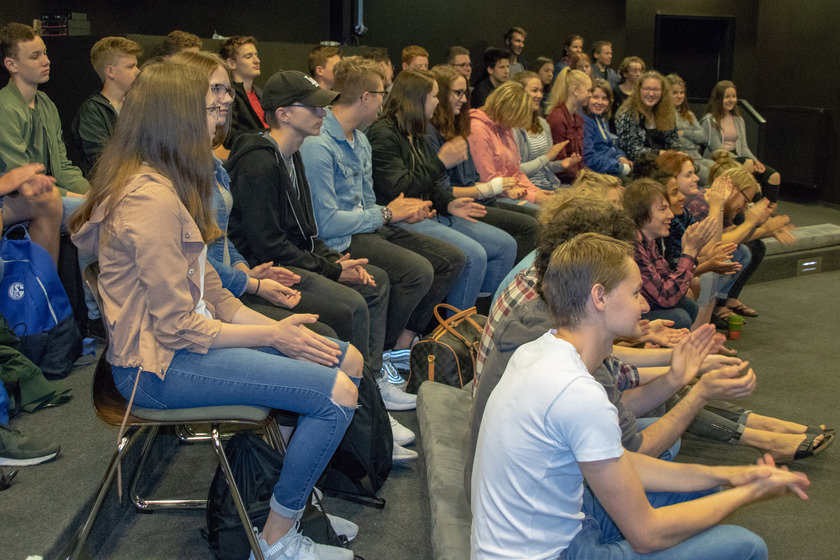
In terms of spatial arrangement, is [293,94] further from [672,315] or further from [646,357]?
[672,315]

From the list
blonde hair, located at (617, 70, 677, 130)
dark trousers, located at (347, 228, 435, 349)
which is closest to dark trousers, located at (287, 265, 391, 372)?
dark trousers, located at (347, 228, 435, 349)

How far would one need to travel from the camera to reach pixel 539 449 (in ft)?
4.73

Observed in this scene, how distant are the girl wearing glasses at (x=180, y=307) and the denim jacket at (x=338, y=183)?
116 centimetres

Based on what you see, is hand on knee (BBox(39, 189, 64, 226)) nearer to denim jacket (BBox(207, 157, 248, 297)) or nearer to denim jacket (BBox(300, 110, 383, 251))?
denim jacket (BBox(207, 157, 248, 297))

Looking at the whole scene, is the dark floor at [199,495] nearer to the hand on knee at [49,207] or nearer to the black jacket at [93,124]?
the hand on knee at [49,207]

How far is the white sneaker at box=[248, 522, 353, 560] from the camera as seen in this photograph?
6.48 ft

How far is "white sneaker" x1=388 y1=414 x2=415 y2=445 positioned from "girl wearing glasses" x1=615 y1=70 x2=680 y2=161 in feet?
12.5

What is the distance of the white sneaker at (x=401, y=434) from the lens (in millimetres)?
2768

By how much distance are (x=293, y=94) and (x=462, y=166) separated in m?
1.64

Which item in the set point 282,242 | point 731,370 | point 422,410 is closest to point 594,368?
point 731,370

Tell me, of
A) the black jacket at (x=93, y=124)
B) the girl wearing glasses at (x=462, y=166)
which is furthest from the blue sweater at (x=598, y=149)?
the black jacket at (x=93, y=124)

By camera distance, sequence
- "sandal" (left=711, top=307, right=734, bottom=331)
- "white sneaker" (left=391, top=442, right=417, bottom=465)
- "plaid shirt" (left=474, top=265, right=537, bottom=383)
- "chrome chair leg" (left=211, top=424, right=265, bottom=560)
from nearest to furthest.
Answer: "chrome chair leg" (left=211, top=424, right=265, bottom=560)
"plaid shirt" (left=474, top=265, right=537, bottom=383)
"white sneaker" (left=391, top=442, right=417, bottom=465)
"sandal" (left=711, top=307, right=734, bottom=331)

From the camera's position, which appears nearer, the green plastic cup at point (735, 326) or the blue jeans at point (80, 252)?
the blue jeans at point (80, 252)

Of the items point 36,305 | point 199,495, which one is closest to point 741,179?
point 199,495
